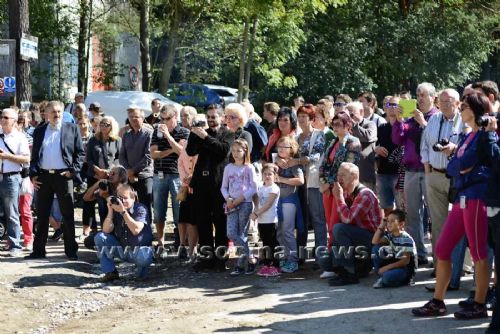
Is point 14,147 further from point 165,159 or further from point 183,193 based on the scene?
point 183,193

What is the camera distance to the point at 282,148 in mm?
10297

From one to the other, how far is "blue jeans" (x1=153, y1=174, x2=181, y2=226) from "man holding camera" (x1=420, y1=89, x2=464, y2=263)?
12.4 ft

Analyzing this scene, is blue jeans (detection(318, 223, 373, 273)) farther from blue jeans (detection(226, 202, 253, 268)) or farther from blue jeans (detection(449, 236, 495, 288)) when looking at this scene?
blue jeans (detection(226, 202, 253, 268))

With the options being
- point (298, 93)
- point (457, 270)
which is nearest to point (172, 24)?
point (298, 93)

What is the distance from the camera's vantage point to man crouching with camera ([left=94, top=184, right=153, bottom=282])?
Result: 10234mm

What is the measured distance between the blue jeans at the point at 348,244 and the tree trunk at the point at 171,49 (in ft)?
53.1

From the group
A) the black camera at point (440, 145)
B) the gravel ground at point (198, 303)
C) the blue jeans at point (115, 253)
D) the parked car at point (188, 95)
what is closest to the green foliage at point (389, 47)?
the parked car at point (188, 95)

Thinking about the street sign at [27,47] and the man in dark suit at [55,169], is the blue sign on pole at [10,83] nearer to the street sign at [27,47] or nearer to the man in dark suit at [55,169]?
the street sign at [27,47]

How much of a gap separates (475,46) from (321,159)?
21279 millimetres

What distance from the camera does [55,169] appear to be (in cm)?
→ 1123

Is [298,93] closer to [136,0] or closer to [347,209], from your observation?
[136,0]

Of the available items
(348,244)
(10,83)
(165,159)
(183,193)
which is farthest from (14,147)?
(348,244)

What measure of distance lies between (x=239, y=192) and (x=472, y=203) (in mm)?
3350

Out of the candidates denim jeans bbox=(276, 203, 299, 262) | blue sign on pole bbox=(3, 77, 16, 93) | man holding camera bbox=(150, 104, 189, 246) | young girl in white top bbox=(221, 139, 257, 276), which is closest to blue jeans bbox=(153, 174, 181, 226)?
man holding camera bbox=(150, 104, 189, 246)
